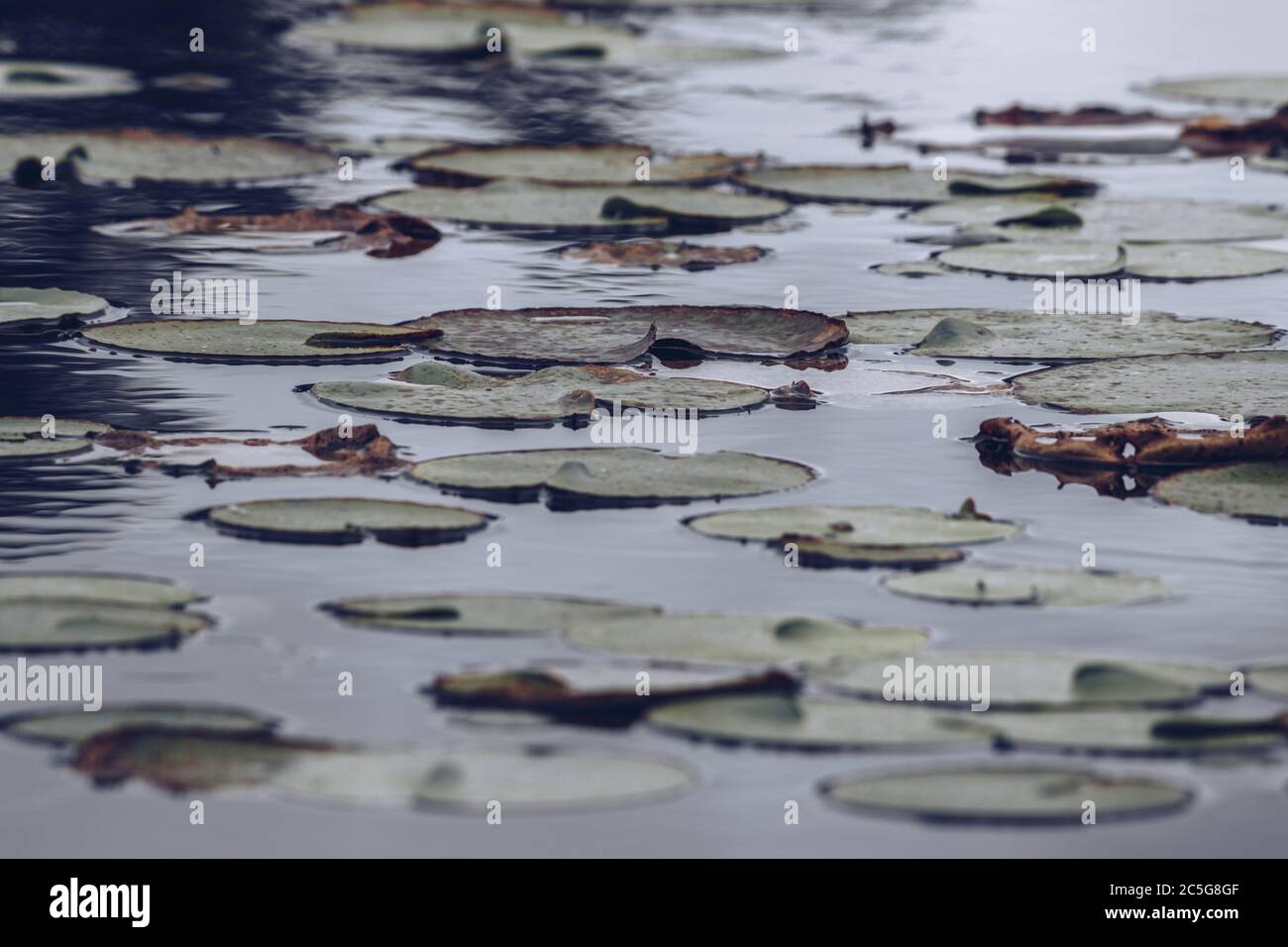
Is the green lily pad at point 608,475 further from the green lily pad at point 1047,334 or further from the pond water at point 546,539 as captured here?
the green lily pad at point 1047,334

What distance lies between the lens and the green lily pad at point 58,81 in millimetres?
18031

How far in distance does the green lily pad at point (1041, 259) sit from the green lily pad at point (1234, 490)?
11.8 feet

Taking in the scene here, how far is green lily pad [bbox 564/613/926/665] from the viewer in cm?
557

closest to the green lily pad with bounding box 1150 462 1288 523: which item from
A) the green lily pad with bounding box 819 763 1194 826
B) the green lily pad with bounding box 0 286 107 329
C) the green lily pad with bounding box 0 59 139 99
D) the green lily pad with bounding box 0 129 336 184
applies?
the green lily pad with bounding box 819 763 1194 826

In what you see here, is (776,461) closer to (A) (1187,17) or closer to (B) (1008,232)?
(B) (1008,232)

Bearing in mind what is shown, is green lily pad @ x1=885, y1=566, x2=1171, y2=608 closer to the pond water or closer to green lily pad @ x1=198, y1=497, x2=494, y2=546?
the pond water

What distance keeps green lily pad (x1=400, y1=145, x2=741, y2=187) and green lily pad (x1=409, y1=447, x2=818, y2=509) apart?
611cm

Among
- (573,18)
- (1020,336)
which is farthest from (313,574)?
(573,18)

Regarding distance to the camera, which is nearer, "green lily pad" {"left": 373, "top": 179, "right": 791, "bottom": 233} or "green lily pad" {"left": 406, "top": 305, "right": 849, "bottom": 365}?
"green lily pad" {"left": 406, "top": 305, "right": 849, "bottom": 365}

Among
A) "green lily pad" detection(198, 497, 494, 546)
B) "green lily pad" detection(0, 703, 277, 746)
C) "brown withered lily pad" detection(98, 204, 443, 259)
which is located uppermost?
"brown withered lily pad" detection(98, 204, 443, 259)

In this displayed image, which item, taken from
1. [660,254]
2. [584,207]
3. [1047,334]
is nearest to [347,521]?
[1047,334]

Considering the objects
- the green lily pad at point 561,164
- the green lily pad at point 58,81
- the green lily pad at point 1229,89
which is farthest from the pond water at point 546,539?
the green lily pad at point 1229,89

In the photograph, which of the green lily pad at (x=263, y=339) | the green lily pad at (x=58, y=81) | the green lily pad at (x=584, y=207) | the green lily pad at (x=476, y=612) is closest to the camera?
the green lily pad at (x=476, y=612)

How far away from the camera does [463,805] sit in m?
4.72
